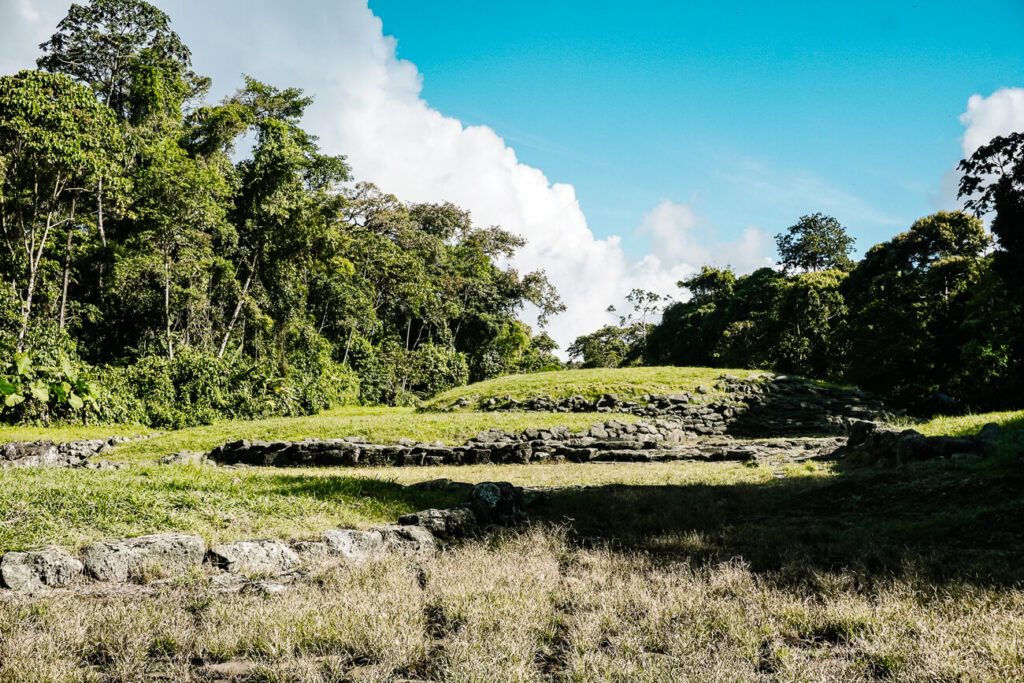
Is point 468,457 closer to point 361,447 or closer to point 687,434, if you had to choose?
point 361,447

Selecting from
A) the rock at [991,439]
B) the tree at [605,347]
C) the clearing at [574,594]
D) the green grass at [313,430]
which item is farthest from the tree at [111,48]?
the tree at [605,347]

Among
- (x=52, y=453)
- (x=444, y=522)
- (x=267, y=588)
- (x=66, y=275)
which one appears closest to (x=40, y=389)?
(x=267, y=588)

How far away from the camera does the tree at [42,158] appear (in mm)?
16719

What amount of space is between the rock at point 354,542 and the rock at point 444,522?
0.72 m

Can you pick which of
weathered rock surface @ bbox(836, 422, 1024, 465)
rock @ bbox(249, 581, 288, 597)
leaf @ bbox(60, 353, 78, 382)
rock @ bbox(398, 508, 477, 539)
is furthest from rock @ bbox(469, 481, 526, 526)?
weathered rock surface @ bbox(836, 422, 1024, 465)

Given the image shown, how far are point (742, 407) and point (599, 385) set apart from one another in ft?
18.2

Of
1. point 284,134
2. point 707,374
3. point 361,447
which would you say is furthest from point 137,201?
point 707,374

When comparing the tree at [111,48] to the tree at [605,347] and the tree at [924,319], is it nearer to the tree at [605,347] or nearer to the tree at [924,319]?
the tree at [924,319]

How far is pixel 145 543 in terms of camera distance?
4777mm

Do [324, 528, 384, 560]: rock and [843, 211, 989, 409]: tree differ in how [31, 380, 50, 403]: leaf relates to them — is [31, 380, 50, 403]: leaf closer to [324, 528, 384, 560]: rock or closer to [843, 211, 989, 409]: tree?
[324, 528, 384, 560]: rock

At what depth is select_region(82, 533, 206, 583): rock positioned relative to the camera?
453 cm

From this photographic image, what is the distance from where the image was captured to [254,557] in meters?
4.94

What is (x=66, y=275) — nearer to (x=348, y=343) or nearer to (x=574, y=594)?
(x=348, y=343)

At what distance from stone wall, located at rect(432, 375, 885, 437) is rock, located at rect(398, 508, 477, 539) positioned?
14329 mm
